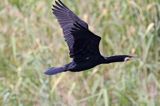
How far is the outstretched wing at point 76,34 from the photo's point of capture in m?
3.14

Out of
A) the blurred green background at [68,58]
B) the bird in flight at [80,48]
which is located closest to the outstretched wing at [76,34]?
the bird in flight at [80,48]

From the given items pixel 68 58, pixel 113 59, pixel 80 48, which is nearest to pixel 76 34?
pixel 80 48

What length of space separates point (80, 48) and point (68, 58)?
44.9 inches

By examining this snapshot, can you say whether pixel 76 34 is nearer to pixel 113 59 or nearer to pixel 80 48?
pixel 80 48

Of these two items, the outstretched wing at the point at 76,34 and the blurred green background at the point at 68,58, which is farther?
the blurred green background at the point at 68,58

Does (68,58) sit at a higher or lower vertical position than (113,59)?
lower

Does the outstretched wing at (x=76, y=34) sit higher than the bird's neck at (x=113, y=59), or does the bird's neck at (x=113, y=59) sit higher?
the outstretched wing at (x=76, y=34)

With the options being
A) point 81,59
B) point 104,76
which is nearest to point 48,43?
point 104,76

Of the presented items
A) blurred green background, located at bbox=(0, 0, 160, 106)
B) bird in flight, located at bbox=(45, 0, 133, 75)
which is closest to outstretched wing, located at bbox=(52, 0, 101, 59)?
bird in flight, located at bbox=(45, 0, 133, 75)

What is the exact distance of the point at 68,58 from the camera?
14.6ft

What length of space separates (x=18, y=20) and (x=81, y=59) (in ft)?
4.64

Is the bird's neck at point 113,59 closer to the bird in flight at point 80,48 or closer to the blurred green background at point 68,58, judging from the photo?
the bird in flight at point 80,48

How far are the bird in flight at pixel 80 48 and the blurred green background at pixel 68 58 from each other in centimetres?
67

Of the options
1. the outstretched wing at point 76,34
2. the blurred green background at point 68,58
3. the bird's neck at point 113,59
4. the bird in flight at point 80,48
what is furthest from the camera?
the blurred green background at point 68,58
